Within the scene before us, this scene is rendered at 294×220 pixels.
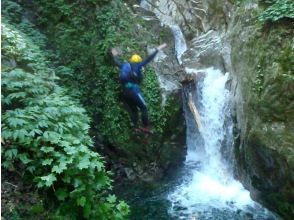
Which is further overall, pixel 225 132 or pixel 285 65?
pixel 225 132

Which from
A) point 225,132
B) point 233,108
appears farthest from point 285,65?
point 225,132

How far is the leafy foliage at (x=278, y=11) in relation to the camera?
7.66 meters

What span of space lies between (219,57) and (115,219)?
905cm

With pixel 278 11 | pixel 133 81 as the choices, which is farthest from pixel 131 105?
pixel 278 11

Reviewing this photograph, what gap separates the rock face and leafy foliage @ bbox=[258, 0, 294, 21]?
5.4 inches

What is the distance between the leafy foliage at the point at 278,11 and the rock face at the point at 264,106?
0.45ft

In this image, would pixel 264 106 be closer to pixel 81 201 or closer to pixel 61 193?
pixel 81 201

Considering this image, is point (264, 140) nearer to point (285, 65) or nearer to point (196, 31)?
point (285, 65)

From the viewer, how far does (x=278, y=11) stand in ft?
25.9

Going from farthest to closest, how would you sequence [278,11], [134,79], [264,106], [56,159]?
[134,79]
[278,11]
[264,106]
[56,159]

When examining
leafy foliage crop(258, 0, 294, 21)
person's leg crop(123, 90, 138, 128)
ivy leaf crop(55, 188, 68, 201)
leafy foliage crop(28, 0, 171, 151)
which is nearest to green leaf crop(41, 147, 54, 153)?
ivy leaf crop(55, 188, 68, 201)

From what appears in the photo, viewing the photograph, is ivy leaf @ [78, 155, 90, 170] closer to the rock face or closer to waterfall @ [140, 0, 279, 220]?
the rock face

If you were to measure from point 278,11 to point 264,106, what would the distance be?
79.7 inches

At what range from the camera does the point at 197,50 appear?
14.4m
